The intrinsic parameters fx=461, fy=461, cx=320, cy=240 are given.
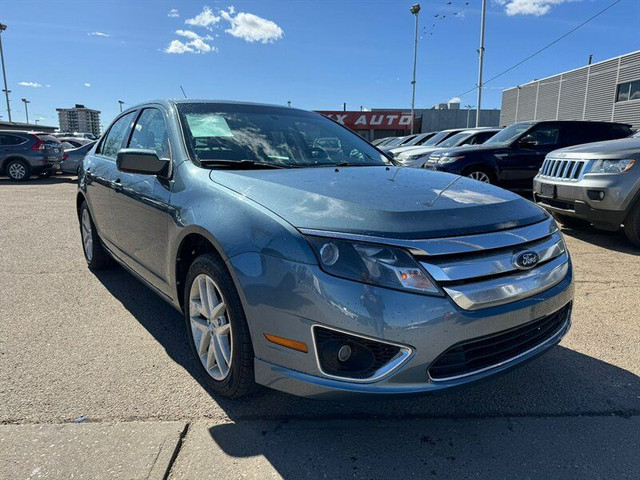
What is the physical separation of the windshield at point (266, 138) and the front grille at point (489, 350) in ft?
5.12

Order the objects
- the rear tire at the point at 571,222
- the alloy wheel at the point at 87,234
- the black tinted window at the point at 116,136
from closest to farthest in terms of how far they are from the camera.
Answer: the black tinted window at the point at 116,136 < the alloy wheel at the point at 87,234 < the rear tire at the point at 571,222

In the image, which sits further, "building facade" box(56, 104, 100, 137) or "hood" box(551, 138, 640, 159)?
"building facade" box(56, 104, 100, 137)

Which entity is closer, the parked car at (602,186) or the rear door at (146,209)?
the rear door at (146,209)

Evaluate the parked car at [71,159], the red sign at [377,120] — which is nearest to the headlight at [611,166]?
the parked car at [71,159]

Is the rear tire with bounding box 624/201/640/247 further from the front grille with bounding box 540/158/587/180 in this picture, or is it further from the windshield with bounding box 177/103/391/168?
the windshield with bounding box 177/103/391/168

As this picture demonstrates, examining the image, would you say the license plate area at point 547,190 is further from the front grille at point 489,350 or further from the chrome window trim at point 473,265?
the chrome window trim at point 473,265

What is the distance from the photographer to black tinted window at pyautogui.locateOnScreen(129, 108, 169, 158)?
3.10 m

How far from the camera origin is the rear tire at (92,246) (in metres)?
4.52

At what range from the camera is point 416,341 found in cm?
181

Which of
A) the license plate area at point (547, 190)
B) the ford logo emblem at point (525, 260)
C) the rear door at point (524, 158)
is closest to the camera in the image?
the ford logo emblem at point (525, 260)

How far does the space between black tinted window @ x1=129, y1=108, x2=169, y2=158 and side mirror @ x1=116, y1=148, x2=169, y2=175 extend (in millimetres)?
190

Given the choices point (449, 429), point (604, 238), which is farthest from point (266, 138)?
point (604, 238)

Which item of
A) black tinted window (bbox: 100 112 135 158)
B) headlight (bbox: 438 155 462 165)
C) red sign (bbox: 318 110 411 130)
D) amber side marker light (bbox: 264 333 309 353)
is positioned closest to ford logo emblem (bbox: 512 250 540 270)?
amber side marker light (bbox: 264 333 309 353)

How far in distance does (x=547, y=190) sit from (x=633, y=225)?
1.10 metres
